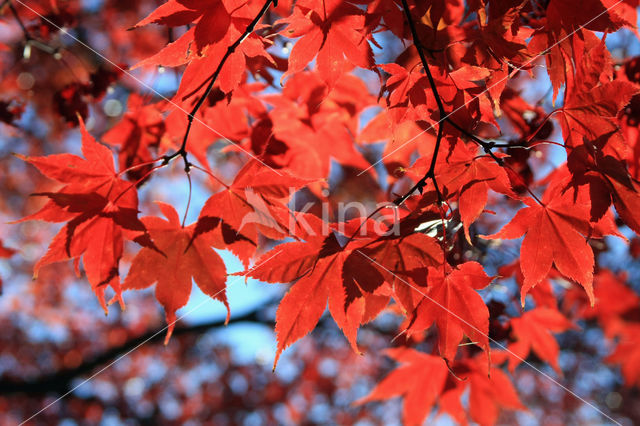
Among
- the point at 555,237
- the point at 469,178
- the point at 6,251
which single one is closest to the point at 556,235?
the point at 555,237

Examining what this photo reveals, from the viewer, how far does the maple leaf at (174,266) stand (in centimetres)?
107

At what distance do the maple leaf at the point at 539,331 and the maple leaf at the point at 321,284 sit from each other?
990 millimetres

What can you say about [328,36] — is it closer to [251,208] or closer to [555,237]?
[251,208]

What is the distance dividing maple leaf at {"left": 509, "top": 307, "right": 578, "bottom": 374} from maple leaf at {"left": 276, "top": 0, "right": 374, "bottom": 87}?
123cm

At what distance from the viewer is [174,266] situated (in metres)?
1.11

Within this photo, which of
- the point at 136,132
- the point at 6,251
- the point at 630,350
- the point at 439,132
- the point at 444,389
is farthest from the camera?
the point at 630,350

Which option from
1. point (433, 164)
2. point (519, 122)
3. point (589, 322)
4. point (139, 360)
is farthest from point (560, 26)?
point (139, 360)

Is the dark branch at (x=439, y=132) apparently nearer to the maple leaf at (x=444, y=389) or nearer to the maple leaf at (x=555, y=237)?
the maple leaf at (x=555, y=237)

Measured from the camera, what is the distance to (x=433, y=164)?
94 cm

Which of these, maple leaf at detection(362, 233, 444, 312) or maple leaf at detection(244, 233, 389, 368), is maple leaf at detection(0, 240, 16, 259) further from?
maple leaf at detection(362, 233, 444, 312)

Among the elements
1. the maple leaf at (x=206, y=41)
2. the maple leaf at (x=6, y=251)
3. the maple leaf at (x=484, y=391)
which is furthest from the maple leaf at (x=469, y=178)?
the maple leaf at (x=6, y=251)

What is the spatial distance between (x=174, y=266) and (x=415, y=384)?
126cm

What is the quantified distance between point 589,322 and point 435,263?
5561 mm

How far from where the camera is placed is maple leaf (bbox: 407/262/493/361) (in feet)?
3.23
